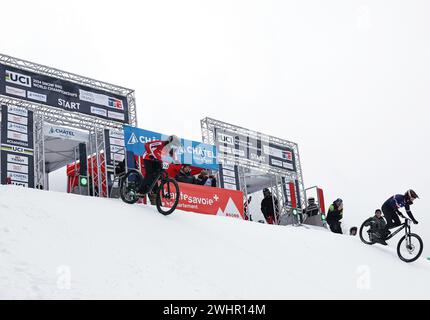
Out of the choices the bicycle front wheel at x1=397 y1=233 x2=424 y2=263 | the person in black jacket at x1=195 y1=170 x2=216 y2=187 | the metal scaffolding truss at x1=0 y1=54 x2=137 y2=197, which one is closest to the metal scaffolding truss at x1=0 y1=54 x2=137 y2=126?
the metal scaffolding truss at x1=0 y1=54 x2=137 y2=197

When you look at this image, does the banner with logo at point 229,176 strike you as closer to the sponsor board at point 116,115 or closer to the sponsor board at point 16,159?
the sponsor board at point 116,115

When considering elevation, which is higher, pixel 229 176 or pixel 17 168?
pixel 229 176

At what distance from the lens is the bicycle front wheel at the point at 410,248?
12.5 m

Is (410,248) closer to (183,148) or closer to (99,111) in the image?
(183,148)

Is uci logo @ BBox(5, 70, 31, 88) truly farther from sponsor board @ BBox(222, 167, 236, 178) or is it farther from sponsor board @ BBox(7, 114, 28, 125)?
sponsor board @ BBox(222, 167, 236, 178)

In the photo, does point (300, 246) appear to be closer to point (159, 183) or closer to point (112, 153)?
point (159, 183)

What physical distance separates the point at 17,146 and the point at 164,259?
10824mm

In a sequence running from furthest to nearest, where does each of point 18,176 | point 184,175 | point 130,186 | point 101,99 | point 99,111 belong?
point 101,99, point 99,111, point 18,176, point 184,175, point 130,186

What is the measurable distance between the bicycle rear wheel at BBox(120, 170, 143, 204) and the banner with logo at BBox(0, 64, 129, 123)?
947cm

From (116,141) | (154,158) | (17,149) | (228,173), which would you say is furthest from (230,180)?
(154,158)

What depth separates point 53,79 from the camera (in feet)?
65.8

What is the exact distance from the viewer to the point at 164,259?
26.0ft

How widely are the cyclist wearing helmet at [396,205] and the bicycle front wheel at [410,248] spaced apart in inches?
22.0
